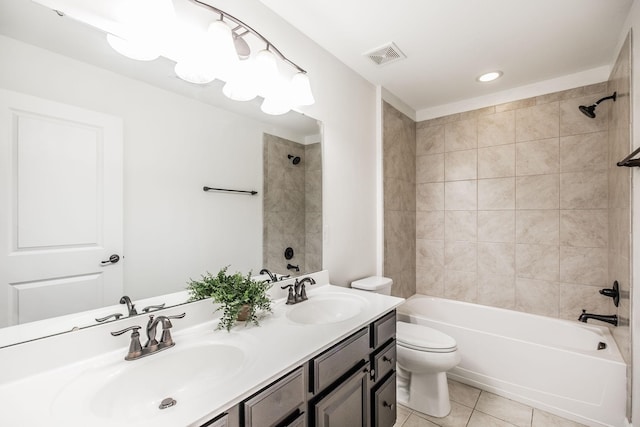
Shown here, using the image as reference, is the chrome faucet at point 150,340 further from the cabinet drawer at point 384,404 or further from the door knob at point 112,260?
the cabinet drawer at point 384,404

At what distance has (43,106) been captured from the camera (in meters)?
0.85

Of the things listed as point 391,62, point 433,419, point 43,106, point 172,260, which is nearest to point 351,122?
point 391,62

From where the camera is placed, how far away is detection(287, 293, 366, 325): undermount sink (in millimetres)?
1525

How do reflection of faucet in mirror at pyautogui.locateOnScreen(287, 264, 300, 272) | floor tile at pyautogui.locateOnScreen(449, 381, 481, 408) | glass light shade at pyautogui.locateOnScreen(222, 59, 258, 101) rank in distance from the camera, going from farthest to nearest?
floor tile at pyautogui.locateOnScreen(449, 381, 481, 408)
reflection of faucet in mirror at pyautogui.locateOnScreen(287, 264, 300, 272)
glass light shade at pyautogui.locateOnScreen(222, 59, 258, 101)

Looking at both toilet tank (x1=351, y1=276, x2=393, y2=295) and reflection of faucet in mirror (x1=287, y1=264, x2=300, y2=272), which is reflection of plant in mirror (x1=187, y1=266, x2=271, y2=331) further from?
toilet tank (x1=351, y1=276, x2=393, y2=295)

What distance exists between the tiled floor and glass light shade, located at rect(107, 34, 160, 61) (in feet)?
7.90

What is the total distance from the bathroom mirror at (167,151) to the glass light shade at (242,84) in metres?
0.04

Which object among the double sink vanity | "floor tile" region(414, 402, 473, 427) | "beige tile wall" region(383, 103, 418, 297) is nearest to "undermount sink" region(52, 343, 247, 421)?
the double sink vanity

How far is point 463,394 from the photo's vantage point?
6.97ft

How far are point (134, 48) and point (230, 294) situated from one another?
39.5 inches

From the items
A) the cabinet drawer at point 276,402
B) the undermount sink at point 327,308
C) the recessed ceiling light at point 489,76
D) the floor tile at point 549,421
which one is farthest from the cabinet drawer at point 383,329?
the recessed ceiling light at point 489,76

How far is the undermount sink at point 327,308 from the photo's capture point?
5.00ft

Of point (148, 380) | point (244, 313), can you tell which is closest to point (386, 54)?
point (244, 313)

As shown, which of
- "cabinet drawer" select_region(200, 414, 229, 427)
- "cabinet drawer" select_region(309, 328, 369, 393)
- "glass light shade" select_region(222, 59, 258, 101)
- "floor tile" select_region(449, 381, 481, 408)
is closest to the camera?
"cabinet drawer" select_region(200, 414, 229, 427)
